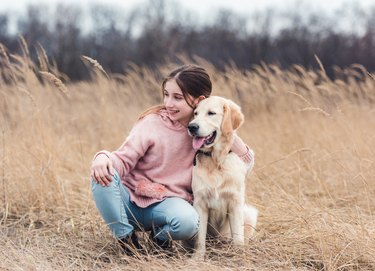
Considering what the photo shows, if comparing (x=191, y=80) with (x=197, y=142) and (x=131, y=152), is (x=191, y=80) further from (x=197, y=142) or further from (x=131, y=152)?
(x=131, y=152)

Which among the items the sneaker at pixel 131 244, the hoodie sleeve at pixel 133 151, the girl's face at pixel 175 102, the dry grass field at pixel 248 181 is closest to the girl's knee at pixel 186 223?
the dry grass field at pixel 248 181

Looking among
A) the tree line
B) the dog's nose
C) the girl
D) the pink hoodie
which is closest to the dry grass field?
the girl

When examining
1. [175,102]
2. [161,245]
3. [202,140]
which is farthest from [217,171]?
[161,245]

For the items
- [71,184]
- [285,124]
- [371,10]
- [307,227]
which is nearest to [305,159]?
[285,124]

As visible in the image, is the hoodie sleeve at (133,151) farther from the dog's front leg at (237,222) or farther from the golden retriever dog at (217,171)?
the dog's front leg at (237,222)

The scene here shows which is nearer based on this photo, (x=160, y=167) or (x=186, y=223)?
(x=186, y=223)

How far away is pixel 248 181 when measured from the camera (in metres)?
3.95

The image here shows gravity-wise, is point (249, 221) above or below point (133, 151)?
below

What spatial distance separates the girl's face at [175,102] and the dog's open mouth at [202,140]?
0.60 feet

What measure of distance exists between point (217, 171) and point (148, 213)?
0.41 meters

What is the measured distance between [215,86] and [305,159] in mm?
1692

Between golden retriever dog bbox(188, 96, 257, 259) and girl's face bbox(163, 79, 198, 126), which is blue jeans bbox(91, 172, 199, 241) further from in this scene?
girl's face bbox(163, 79, 198, 126)

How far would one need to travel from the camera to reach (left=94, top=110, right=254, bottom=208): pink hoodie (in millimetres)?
2678

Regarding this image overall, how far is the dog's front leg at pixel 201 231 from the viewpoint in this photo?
104 inches
